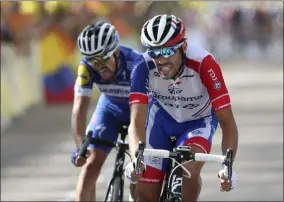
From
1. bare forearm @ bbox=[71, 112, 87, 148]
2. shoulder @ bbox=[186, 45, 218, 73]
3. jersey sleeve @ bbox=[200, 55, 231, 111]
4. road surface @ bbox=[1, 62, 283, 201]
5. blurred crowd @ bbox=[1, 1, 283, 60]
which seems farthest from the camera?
blurred crowd @ bbox=[1, 1, 283, 60]

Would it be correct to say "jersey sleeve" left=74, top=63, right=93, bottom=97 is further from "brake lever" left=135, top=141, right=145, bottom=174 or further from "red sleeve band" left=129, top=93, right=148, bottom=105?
"brake lever" left=135, top=141, right=145, bottom=174

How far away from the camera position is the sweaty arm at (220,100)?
22.2 feet

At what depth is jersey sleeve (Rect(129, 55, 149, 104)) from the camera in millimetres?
6906

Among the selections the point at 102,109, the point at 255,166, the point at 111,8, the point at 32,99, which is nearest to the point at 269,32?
the point at 111,8

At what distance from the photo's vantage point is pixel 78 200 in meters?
8.34

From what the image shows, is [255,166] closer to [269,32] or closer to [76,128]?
[76,128]

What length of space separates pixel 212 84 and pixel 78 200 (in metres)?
2.02

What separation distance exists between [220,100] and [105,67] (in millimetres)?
1546

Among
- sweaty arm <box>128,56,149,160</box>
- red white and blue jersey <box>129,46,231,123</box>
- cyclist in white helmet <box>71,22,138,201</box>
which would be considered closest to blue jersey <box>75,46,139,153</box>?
cyclist in white helmet <box>71,22,138,201</box>

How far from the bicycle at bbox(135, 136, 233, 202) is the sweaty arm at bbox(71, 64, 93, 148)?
1389mm

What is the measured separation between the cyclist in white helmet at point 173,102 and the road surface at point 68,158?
3.61 metres

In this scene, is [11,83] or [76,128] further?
[11,83]

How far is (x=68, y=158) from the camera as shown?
14414mm

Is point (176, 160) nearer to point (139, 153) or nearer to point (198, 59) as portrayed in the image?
point (139, 153)
